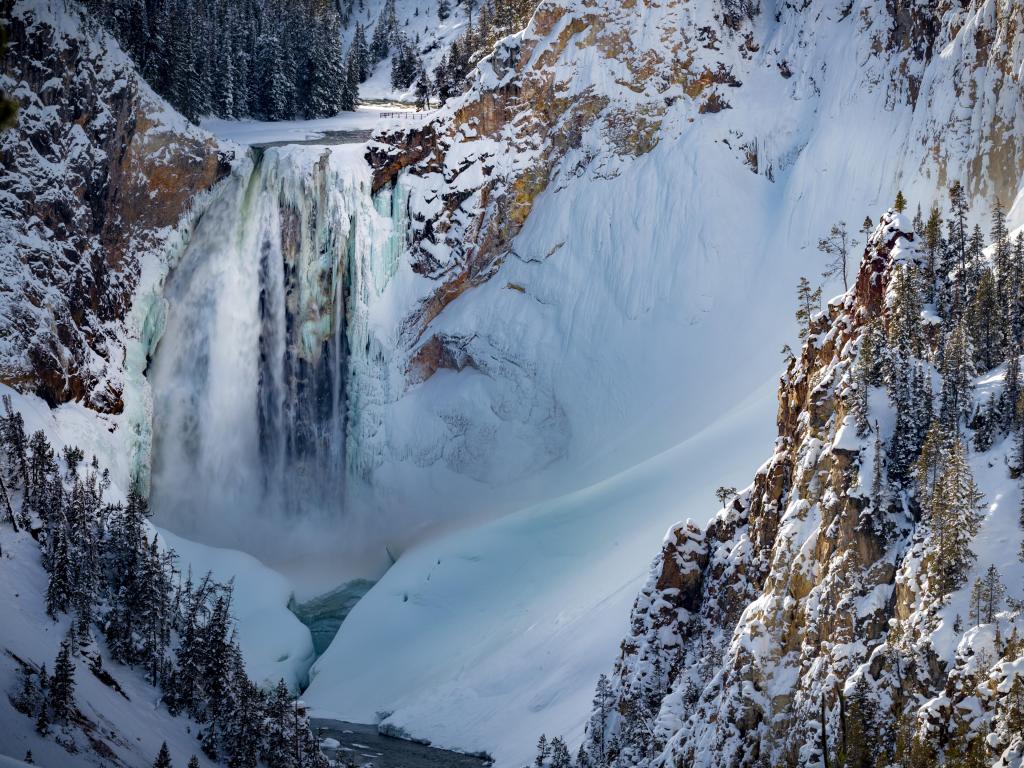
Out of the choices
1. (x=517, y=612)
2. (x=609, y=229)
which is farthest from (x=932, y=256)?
(x=609, y=229)

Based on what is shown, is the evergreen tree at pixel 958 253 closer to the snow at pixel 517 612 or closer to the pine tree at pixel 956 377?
the pine tree at pixel 956 377

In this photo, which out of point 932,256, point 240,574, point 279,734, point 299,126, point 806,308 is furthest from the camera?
point 299,126

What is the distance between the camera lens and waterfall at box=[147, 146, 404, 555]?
67.4 meters

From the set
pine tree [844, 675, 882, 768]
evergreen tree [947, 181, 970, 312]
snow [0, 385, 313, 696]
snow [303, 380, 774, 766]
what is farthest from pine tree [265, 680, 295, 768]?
evergreen tree [947, 181, 970, 312]

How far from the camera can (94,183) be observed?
208 ft

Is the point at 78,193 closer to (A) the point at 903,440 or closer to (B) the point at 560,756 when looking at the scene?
(B) the point at 560,756

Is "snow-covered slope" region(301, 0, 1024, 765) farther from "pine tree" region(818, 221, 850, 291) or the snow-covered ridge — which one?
the snow-covered ridge

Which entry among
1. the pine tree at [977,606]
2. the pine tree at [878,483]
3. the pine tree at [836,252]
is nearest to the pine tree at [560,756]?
the pine tree at [878,483]

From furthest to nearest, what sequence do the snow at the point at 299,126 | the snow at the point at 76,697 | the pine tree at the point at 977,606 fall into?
1. the snow at the point at 299,126
2. the snow at the point at 76,697
3. the pine tree at the point at 977,606

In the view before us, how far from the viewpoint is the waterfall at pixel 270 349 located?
221 feet

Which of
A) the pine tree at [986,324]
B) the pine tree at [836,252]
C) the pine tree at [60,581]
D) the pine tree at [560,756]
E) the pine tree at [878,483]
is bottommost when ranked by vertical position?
the pine tree at [560,756]

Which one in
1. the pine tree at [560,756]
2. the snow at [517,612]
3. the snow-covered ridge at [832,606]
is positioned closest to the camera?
the snow-covered ridge at [832,606]

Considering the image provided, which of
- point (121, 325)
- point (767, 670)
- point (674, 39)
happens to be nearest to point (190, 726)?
point (767, 670)

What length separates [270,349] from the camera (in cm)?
6869
